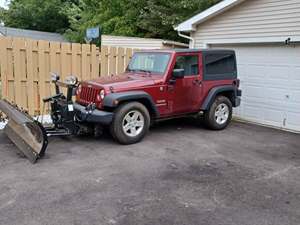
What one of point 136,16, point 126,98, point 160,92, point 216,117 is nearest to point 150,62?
point 160,92

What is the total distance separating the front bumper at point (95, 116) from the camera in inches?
235

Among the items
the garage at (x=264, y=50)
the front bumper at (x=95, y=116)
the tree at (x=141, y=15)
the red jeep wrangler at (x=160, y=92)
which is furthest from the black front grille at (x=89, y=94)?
the tree at (x=141, y=15)

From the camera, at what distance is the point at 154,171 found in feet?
16.2

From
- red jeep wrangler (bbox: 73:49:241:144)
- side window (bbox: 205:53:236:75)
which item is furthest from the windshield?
side window (bbox: 205:53:236:75)

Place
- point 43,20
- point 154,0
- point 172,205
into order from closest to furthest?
point 172,205 < point 154,0 < point 43,20

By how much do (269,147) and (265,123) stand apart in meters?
2.43

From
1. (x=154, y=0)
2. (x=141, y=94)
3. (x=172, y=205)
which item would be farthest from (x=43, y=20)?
(x=172, y=205)

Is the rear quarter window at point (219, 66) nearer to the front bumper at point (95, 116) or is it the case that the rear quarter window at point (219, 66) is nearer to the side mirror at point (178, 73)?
the side mirror at point (178, 73)

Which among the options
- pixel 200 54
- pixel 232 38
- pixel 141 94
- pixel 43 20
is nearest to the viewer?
pixel 141 94

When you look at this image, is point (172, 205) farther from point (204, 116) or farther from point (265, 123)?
point (265, 123)

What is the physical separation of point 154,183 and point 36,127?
6.88ft

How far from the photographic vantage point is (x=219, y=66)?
761 centimetres

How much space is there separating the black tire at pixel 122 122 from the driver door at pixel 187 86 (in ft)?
2.57

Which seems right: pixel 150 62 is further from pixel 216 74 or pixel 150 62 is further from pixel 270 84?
pixel 270 84
